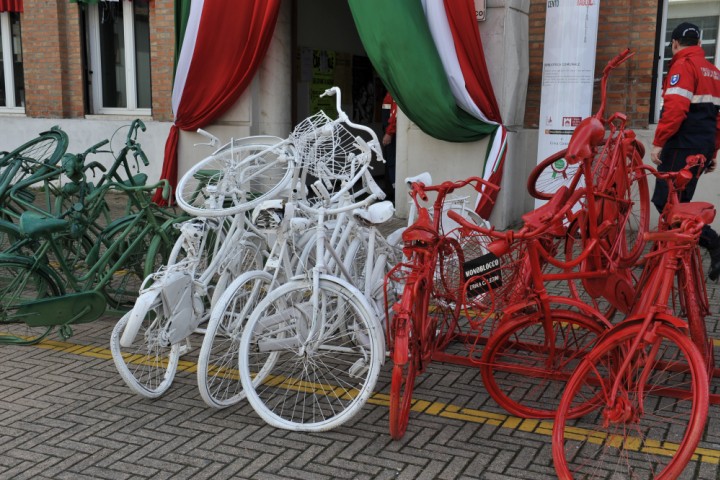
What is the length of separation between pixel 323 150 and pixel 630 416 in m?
2.31

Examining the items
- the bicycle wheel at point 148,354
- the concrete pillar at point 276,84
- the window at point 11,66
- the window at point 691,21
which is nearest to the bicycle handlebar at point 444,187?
the bicycle wheel at point 148,354

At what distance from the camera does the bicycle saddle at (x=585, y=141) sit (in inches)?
131

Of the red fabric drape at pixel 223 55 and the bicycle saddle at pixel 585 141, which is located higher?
the red fabric drape at pixel 223 55

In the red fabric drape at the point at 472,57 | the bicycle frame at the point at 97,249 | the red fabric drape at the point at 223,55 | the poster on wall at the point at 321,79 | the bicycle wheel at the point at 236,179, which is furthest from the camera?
the poster on wall at the point at 321,79

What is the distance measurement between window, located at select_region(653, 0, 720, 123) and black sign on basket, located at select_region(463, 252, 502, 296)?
5.68 meters

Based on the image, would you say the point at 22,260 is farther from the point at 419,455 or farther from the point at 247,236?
the point at 419,455

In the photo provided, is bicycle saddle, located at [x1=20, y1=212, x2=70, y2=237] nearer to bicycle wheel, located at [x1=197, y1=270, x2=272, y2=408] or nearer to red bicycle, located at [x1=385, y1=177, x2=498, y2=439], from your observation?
bicycle wheel, located at [x1=197, y1=270, x2=272, y2=408]

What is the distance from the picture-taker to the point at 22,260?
4641 millimetres

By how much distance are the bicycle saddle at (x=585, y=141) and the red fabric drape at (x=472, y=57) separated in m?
4.71

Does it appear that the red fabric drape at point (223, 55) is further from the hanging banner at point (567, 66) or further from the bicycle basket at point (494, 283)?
the bicycle basket at point (494, 283)

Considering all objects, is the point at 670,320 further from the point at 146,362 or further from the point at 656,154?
the point at 656,154

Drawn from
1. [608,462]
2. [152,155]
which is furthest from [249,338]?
[152,155]

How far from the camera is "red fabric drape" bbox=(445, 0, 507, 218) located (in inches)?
322

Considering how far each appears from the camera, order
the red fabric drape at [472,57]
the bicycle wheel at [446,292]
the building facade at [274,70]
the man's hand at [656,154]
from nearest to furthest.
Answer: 1. the bicycle wheel at [446,292]
2. the man's hand at [656,154]
3. the red fabric drape at [472,57]
4. the building facade at [274,70]
